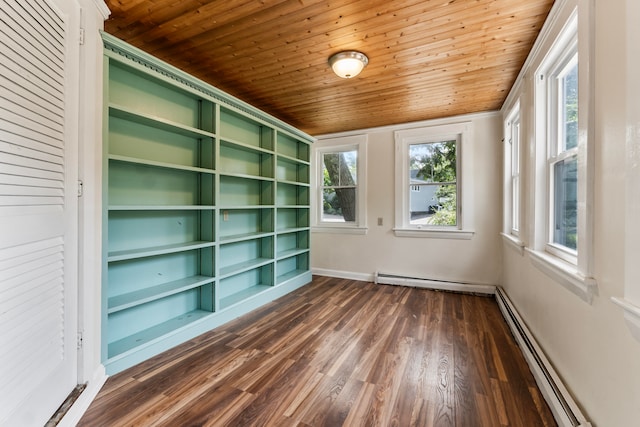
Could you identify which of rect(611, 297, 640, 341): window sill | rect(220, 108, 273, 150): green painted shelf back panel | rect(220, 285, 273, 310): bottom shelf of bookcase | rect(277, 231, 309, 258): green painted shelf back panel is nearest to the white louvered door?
rect(220, 285, 273, 310): bottom shelf of bookcase

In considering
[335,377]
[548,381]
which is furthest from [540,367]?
[335,377]

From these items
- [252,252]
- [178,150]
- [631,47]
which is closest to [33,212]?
[178,150]

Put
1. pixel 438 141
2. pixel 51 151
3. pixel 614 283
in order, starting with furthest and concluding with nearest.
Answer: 1. pixel 438 141
2. pixel 51 151
3. pixel 614 283

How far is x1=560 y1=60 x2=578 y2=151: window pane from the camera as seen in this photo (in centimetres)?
178

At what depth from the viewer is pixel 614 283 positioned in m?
1.13

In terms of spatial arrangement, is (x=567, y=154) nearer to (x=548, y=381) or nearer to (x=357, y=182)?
(x=548, y=381)

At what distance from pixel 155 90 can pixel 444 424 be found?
3138 millimetres

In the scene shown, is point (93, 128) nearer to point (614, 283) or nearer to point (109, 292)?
point (109, 292)

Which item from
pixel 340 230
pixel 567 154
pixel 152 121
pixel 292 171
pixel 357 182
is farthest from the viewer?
pixel 340 230

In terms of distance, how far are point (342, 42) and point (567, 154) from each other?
1.81 metres

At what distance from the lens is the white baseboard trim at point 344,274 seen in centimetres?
443

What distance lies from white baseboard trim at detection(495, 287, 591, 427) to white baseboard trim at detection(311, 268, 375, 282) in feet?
6.85

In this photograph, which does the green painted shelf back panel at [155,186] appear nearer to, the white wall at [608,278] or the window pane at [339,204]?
the window pane at [339,204]

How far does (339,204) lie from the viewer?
4785 mm
